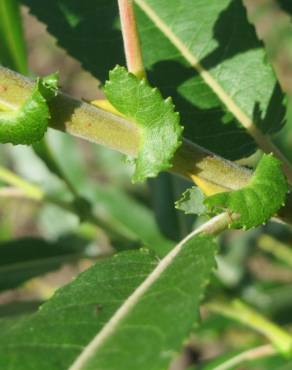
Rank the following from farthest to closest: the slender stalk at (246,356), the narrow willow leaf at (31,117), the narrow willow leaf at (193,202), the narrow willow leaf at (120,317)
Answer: the slender stalk at (246,356) → the narrow willow leaf at (193,202) → the narrow willow leaf at (31,117) → the narrow willow leaf at (120,317)

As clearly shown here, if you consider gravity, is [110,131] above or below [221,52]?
below

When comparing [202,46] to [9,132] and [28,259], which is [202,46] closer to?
[9,132]

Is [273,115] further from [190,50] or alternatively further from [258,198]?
[258,198]

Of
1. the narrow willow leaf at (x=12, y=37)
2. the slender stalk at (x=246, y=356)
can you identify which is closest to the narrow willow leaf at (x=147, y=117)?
the narrow willow leaf at (x=12, y=37)

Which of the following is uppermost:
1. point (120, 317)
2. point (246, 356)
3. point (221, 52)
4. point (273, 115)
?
point (221, 52)

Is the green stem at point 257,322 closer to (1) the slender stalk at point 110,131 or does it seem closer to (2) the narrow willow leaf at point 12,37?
(2) the narrow willow leaf at point 12,37

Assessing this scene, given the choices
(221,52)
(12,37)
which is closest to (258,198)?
(221,52)

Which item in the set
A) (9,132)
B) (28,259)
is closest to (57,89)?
(9,132)
